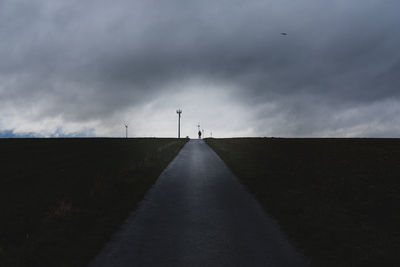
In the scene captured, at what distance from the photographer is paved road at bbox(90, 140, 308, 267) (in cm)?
512

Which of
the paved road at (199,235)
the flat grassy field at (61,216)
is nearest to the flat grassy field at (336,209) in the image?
the paved road at (199,235)

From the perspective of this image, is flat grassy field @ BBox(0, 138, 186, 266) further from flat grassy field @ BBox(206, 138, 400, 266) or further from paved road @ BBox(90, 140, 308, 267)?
flat grassy field @ BBox(206, 138, 400, 266)

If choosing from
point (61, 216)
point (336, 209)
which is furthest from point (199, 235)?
point (336, 209)

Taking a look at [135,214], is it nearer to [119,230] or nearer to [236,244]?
[119,230]

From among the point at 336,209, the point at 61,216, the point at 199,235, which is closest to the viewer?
the point at 199,235

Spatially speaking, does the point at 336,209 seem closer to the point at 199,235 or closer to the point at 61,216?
the point at 199,235

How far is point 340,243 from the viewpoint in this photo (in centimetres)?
610

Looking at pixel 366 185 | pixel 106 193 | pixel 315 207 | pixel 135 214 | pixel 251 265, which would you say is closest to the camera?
pixel 251 265

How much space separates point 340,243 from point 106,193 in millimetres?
8605

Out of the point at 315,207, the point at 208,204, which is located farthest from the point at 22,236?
the point at 315,207

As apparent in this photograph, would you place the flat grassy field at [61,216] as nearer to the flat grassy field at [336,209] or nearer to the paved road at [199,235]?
the paved road at [199,235]

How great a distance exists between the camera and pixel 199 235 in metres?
6.28

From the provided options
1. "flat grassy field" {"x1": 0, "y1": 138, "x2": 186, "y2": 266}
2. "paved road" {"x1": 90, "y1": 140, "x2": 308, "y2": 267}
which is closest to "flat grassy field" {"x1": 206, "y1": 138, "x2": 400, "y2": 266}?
"paved road" {"x1": 90, "y1": 140, "x2": 308, "y2": 267}

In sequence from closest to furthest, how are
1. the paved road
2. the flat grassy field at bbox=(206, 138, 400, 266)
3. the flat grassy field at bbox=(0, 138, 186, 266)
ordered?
the paved road → the flat grassy field at bbox=(0, 138, 186, 266) → the flat grassy field at bbox=(206, 138, 400, 266)
